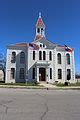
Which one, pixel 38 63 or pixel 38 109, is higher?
pixel 38 63

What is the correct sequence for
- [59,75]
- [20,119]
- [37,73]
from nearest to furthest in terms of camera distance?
[20,119], [37,73], [59,75]

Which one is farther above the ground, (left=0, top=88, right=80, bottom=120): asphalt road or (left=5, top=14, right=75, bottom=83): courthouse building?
(left=5, top=14, right=75, bottom=83): courthouse building

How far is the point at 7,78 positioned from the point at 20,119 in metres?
33.8

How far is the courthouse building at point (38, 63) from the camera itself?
128ft

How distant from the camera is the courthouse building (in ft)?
128

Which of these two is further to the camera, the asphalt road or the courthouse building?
the courthouse building

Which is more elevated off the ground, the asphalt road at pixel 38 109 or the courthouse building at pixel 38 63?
the courthouse building at pixel 38 63

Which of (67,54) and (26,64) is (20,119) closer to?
(26,64)

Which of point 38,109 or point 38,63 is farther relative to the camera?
point 38,63

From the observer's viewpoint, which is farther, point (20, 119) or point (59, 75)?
point (59, 75)

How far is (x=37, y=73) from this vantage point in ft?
126

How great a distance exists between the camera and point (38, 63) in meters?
38.6

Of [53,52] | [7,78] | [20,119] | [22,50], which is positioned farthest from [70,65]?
[20,119]

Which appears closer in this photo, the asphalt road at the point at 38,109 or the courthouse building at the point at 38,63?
the asphalt road at the point at 38,109
